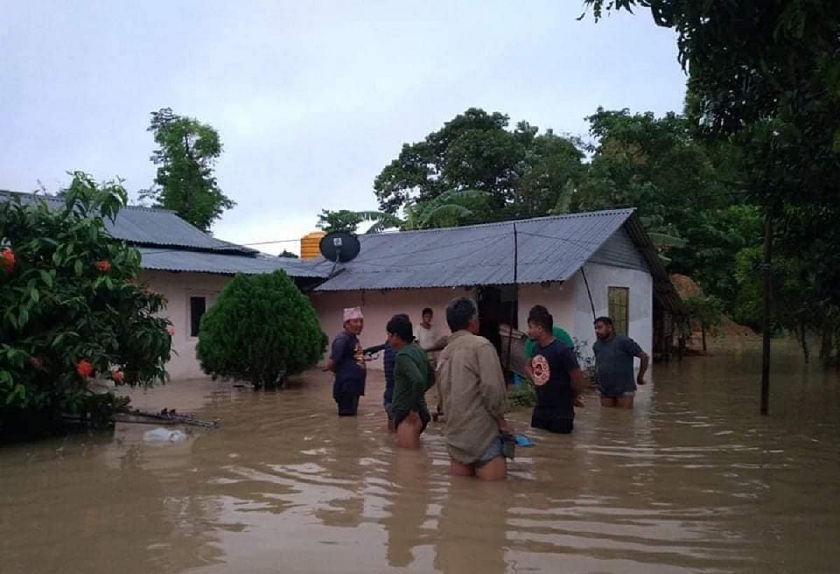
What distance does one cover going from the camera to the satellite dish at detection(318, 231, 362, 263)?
66.6 ft

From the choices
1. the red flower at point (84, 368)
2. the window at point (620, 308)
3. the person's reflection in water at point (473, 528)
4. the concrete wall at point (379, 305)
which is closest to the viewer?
the person's reflection in water at point (473, 528)

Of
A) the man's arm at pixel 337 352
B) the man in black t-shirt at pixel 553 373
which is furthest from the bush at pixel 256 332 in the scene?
the man in black t-shirt at pixel 553 373

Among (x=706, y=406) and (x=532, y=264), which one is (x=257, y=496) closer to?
(x=706, y=406)

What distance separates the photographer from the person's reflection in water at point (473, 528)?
4484mm

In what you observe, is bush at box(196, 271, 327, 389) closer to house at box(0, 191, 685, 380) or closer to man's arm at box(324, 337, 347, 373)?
house at box(0, 191, 685, 380)

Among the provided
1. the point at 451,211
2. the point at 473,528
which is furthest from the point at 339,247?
the point at 473,528

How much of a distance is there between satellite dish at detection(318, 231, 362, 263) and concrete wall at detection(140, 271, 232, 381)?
3.80 meters

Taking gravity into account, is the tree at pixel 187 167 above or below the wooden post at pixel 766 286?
above

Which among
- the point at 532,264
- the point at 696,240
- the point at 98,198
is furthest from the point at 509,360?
the point at 696,240

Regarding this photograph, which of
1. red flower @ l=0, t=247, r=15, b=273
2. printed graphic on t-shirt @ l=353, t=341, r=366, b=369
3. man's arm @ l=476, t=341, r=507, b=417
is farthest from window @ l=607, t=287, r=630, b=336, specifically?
red flower @ l=0, t=247, r=15, b=273

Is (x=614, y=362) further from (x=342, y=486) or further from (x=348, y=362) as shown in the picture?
(x=342, y=486)

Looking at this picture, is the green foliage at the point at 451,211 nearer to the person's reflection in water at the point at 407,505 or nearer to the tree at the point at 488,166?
the tree at the point at 488,166

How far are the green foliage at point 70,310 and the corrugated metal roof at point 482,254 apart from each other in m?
8.26

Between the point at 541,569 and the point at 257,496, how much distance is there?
2643 mm
